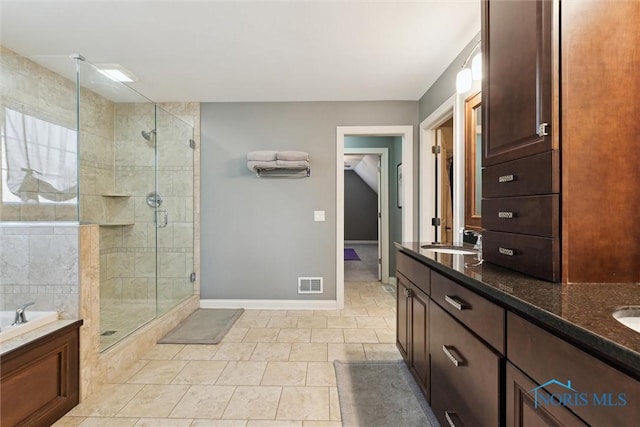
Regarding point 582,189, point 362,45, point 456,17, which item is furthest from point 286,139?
point 582,189

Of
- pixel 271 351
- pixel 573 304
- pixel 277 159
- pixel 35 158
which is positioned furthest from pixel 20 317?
pixel 573 304

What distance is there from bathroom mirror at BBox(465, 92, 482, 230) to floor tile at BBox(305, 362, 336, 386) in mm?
1438

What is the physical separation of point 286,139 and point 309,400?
2.55 m

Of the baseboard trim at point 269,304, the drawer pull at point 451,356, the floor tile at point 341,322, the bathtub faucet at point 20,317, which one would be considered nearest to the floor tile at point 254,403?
the drawer pull at point 451,356

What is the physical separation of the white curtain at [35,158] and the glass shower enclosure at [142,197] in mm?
632

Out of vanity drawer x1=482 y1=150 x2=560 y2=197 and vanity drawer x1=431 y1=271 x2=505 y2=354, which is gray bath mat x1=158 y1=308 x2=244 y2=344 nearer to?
vanity drawer x1=431 y1=271 x2=505 y2=354

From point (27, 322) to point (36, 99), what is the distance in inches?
73.1

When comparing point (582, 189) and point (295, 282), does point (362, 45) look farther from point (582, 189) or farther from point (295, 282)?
point (295, 282)

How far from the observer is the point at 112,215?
316 centimetres

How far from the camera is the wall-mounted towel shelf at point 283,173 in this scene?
325 centimetres

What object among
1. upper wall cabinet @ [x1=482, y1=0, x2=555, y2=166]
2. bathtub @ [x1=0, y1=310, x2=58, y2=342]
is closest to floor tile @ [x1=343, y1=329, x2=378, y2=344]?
upper wall cabinet @ [x1=482, y1=0, x2=555, y2=166]

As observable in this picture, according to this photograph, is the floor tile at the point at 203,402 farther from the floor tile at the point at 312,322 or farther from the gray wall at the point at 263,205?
the gray wall at the point at 263,205

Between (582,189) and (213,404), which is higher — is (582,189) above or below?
above

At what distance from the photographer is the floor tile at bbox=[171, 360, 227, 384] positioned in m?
1.93
